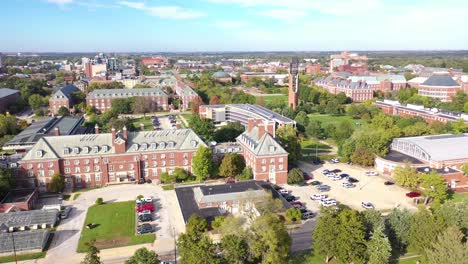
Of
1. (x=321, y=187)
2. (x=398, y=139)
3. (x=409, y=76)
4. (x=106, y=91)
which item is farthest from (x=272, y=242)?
(x=409, y=76)

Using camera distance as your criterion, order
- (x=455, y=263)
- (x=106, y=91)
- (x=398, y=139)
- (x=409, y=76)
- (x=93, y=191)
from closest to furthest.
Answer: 1. (x=455, y=263)
2. (x=93, y=191)
3. (x=398, y=139)
4. (x=106, y=91)
5. (x=409, y=76)

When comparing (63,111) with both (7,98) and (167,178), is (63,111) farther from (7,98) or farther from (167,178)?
(167,178)

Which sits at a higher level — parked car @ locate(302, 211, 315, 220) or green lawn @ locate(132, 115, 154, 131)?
green lawn @ locate(132, 115, 154, 131)

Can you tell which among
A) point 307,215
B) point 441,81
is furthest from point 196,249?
point 441,81

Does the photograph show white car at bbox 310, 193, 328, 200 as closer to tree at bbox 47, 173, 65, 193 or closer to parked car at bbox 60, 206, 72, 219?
parked car at bbox 60, 206, 72, 219

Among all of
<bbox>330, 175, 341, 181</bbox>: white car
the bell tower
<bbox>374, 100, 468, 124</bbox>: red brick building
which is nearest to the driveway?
<bbox>330, 175, 341, 181</bbox>: white car

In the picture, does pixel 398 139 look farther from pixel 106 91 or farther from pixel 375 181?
pixel 106 91
